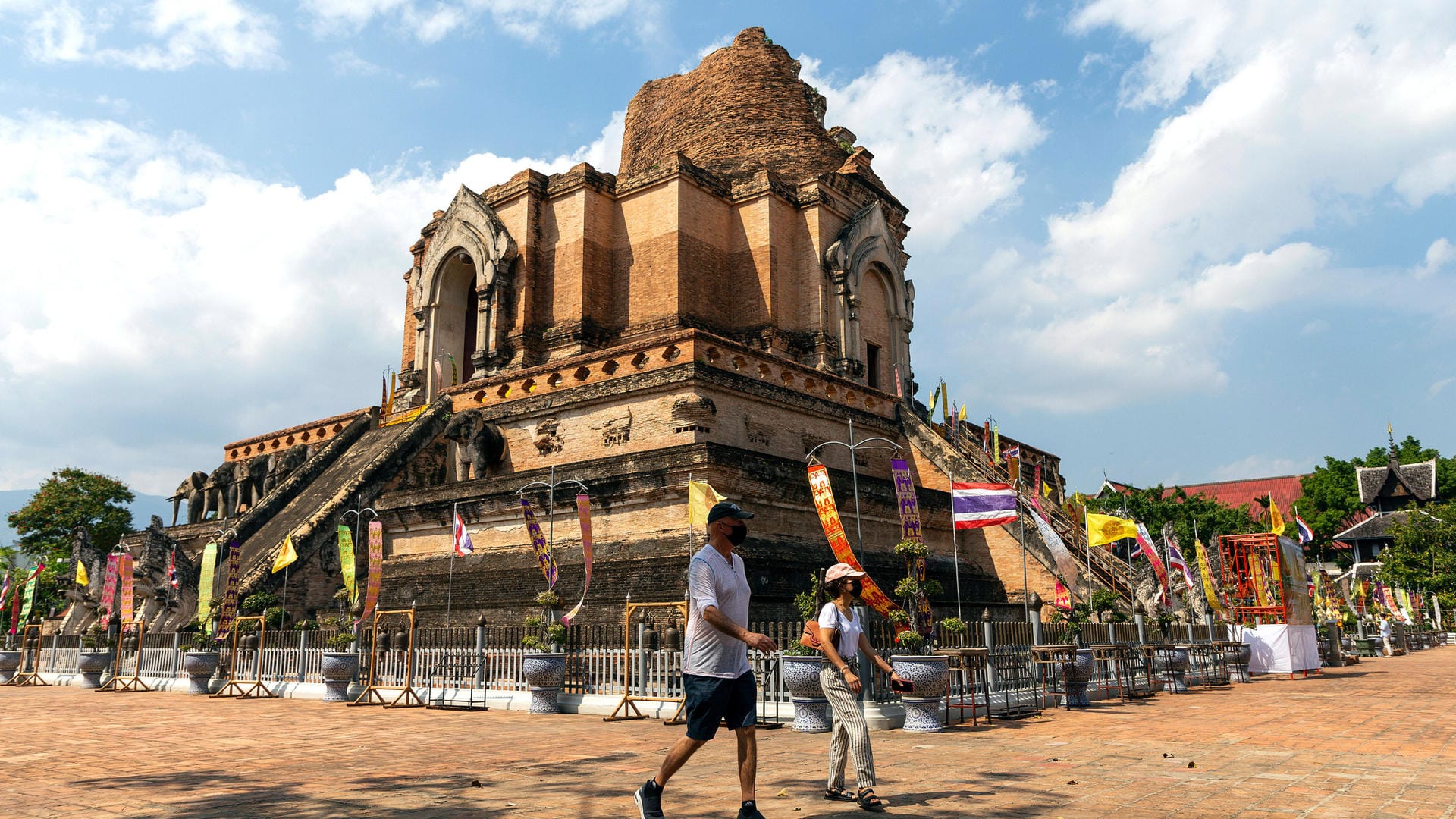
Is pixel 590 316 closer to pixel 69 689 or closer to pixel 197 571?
pixel 197 571

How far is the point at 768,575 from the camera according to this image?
16562 millimetres

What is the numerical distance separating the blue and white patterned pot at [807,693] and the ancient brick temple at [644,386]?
16.9 feet

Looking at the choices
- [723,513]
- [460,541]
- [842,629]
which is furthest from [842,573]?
[460,541]

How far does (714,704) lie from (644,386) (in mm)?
14285

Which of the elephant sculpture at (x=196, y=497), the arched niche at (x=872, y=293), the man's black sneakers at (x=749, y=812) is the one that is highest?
the arched niche at (x=872, y=293)

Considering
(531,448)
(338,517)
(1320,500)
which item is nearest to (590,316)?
(531,448)

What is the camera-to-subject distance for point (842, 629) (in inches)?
273

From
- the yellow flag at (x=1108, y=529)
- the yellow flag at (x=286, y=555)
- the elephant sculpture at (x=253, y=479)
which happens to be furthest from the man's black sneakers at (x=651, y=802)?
the elephant sculpture at (x=253, y=479)

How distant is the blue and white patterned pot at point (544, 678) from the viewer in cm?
1287

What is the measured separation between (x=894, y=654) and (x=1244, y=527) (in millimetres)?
46226

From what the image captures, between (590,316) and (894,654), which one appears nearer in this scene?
(894,654)

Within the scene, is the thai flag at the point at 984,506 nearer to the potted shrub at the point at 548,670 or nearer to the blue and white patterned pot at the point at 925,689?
the blue and white patterned pot at the point at 925,689

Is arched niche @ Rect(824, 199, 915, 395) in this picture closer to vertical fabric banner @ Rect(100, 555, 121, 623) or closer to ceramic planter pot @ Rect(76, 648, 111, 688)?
vertical fabric banner @ Rect(100, 555, 121, 623)

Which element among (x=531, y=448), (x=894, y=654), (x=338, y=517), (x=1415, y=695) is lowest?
(x=1415, y=695)
